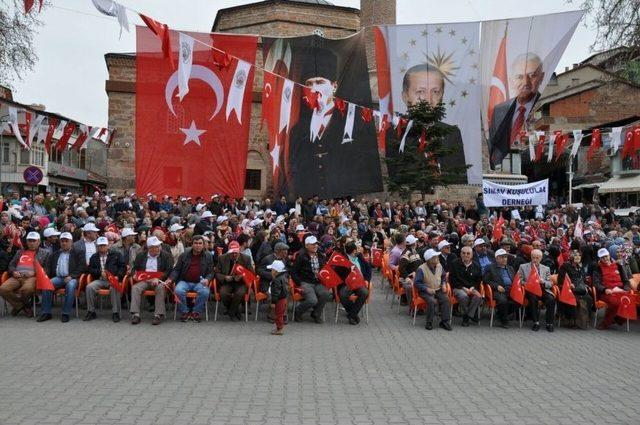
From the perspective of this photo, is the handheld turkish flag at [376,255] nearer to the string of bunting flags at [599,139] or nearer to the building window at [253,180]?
the string of bunting flags at [599,139]

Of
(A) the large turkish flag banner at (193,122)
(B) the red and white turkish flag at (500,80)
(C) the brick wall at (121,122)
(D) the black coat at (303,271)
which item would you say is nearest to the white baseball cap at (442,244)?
(D) the black coat at (303,271)

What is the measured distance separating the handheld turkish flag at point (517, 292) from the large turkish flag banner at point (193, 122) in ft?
33.1

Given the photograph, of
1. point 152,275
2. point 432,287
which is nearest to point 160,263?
point 152,275

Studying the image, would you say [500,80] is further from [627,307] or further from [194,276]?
[194,276]

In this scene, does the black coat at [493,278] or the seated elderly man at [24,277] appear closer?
the seated elderly man at [24,277]

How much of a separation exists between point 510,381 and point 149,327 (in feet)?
19.0

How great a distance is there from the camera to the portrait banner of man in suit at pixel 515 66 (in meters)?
23.0

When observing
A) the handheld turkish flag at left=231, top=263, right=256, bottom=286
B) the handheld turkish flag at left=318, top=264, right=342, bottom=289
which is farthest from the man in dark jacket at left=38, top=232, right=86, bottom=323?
the handheld turkish flag at left=318, top=264, right=342, bottom=289

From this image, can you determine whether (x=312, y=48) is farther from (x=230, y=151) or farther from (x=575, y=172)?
(x=575, y=172)

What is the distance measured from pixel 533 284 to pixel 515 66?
1620 centimetres

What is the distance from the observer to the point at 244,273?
412 inches

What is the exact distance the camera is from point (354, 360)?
25.3 feet

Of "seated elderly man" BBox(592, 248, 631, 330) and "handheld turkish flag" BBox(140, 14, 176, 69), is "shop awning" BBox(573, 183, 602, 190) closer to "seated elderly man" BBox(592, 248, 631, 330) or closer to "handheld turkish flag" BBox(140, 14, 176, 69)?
"seated elderly man" BBox(592, 248, 631, 330)

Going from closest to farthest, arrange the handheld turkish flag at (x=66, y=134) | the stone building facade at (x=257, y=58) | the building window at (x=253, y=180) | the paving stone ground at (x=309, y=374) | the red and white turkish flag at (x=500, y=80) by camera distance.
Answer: the paving stone ground at (x=309, y=374) < the handheld turkish flag at (x=66, y=134) < the red and white turkish flag at (x=500, y=80) < the stone building facade at (x=257, y=58) < the building window at (x=253, y=180)
